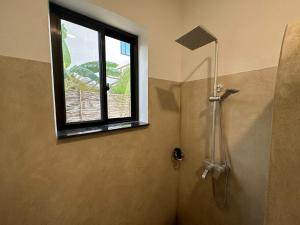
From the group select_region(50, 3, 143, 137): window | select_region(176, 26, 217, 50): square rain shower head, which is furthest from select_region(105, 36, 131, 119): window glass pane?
select_region(176, 26, 217, 50): square rain shower head

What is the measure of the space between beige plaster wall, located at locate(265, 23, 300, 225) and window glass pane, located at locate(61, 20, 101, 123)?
1.07 m

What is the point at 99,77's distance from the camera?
1.15m

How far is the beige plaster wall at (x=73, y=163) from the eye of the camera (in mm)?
691

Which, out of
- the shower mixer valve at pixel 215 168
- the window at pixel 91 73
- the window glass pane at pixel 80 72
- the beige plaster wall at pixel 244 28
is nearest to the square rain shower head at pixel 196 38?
the beige plaster wall at pixel 244 28

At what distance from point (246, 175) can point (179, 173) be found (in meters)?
0.65

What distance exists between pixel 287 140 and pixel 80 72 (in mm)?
1168

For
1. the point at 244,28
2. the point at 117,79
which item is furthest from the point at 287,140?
the point at 117,79

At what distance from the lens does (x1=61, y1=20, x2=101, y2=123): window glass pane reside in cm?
102

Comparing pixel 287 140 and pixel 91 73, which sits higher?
pixel 91 73

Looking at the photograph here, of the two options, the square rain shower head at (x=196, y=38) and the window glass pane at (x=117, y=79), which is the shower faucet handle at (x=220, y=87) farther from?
the window glass pane at (x=117, y=79)

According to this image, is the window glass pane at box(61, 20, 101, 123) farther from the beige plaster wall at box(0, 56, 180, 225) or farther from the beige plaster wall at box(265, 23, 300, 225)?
the beige plaster wall at box(265, 23, 300, 225)

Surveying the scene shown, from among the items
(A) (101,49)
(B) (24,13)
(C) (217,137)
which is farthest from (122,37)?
(C) (217,137)

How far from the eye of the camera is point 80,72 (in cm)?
108

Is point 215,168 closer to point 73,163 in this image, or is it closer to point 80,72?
point 73,163
